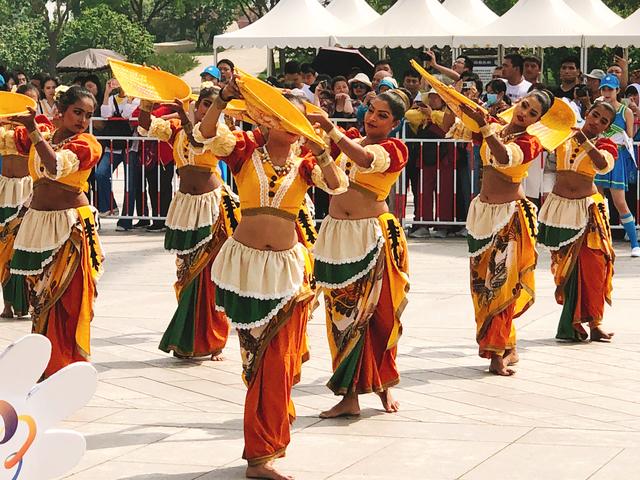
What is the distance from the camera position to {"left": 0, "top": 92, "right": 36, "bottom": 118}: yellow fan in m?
7.45

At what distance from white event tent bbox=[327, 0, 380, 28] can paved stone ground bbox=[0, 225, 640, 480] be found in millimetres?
13361

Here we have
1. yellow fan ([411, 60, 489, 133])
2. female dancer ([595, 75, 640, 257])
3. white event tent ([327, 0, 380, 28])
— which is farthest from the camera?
white event tent ([327, 0, 380, 28])

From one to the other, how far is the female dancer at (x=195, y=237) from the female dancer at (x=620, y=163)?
4.94m

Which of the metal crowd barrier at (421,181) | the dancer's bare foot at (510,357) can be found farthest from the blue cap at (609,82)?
the dancer's bare foot at (510,357)

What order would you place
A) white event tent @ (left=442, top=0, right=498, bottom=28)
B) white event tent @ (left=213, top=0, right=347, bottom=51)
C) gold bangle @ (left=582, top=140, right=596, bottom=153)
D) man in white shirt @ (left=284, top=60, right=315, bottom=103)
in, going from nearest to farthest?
1. gold bangle @ (left=582, top=140, right=596, bottom=153)
2. man in white shirt @ (left=284, top=60, right=315, bottom=103)
3. white event tent @ (left=213, top=0, right=347, bottom=51)
4. white event tent @ (left=442, top=0, right=498, bottom=28)

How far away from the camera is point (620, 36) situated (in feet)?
65.8

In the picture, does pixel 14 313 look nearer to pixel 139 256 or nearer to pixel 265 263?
pixel 139 256

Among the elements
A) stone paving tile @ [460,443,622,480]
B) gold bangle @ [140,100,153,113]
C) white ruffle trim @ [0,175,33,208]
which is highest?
gold bangle @ [140,100,153,113]

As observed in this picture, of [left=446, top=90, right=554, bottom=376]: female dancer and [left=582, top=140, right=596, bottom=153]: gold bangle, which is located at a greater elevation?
[left=582, top=140, right=596, bottom=153]: gold bangle

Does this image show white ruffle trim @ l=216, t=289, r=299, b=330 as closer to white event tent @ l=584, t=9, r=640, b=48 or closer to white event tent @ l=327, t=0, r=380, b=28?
white event tent @ l=584, t=9, r=640, b=48

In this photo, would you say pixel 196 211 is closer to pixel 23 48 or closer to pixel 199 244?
pixel 199 244

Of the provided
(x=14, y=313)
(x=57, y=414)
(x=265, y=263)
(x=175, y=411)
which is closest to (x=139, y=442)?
(x=175, y=411)

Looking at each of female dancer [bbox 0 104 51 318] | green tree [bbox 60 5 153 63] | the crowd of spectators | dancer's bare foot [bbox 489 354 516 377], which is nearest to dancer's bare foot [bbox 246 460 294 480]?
dancer's bare foot [bbox 489 354 516 377]

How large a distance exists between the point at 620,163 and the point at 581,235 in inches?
→ 149
